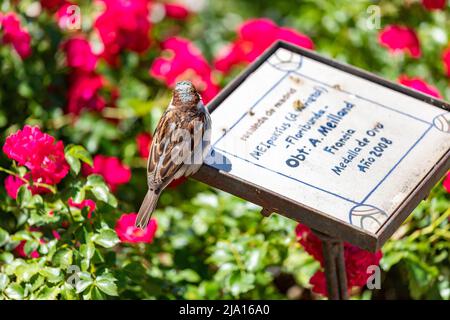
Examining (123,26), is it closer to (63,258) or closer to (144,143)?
(144,143)

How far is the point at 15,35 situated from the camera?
8.48 feet

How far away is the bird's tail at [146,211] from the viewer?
68.9 inches

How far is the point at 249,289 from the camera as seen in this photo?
2117 millimetres

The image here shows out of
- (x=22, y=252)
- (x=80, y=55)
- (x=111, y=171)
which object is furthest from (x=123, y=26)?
(x=22, y=252)

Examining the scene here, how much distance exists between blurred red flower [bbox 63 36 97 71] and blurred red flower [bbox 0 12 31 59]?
157 millimetres

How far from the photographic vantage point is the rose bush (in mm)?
1915

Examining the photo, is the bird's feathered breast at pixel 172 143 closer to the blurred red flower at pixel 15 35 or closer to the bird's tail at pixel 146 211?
the bird's tail at pixel 146 211

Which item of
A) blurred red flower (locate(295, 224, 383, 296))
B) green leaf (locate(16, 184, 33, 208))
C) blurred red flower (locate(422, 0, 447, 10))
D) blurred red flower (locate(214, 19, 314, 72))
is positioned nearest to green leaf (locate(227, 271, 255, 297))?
blurred red flower (locate(295, 224, 383, 296))

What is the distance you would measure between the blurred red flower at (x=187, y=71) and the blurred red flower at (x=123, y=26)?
12cm

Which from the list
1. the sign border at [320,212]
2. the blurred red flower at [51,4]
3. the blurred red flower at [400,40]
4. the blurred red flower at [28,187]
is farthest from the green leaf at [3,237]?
the blurred red flower at [400,40]

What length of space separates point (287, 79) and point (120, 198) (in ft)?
2.97

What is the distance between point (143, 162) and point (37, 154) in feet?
3.11
